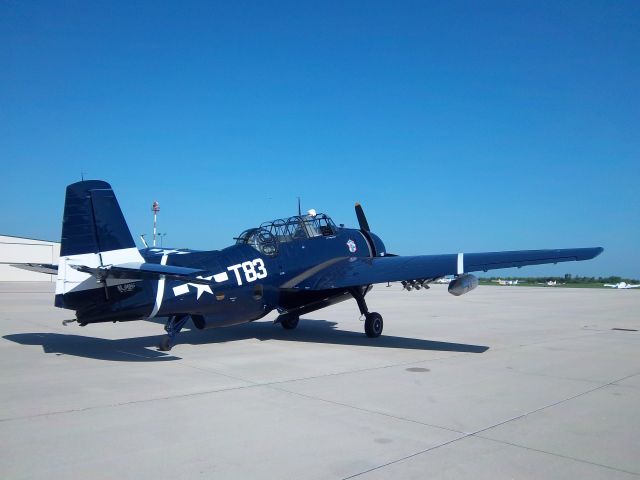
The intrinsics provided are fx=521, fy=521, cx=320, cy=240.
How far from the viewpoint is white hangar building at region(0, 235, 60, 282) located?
190 ft

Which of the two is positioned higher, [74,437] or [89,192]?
[89,192]

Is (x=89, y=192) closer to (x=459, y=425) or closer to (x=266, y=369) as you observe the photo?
(x=266, y=369)

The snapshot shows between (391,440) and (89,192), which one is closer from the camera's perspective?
(391,440)

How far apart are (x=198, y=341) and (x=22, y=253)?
185 feet

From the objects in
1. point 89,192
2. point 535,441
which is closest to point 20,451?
point 535,441

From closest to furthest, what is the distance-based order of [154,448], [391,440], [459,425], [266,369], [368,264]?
[154,448] → [391,440] → [459,425] → [266,369] → [368,264]

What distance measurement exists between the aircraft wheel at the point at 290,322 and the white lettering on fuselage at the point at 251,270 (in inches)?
103

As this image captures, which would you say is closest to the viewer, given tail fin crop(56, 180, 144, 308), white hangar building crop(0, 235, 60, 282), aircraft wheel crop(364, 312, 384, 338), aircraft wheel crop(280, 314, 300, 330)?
tail fin crop(56, 180, 144, 308)

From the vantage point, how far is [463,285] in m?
12.2

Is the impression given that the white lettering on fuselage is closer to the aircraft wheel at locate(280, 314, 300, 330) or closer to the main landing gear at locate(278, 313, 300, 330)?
the main landing gear at locate(278, 313, 300, 330)

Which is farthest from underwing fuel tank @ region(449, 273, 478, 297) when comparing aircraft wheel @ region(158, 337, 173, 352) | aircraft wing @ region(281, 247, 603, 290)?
aircraft wheel @ region(158, 337, 173, 352)

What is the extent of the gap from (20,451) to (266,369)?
476 cm

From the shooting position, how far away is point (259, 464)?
4.77 m

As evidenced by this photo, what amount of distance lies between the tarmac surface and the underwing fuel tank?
134 centimetres
